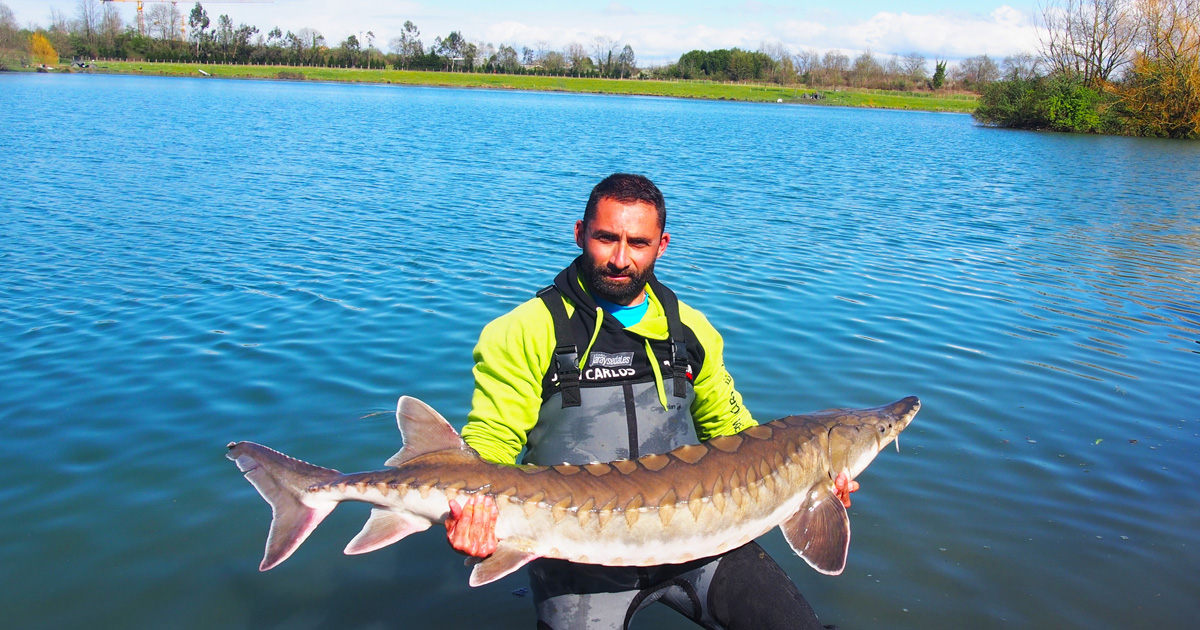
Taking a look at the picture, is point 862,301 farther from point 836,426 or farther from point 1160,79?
point 1160,79

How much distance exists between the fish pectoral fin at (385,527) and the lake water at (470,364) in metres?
1.25

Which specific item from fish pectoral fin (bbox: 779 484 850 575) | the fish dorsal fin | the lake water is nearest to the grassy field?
Result: the lake water

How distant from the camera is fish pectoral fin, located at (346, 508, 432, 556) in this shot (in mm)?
3180

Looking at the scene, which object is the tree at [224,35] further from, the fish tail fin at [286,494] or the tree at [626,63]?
the fish tail fin at [286,494]

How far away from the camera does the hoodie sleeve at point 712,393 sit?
3807 millimetres

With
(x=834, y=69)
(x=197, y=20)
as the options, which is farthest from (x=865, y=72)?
(x=197, y=20)

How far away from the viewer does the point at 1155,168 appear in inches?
1096

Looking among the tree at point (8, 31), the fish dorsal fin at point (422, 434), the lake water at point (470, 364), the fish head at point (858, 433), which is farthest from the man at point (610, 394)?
the tree at point (8, 31)

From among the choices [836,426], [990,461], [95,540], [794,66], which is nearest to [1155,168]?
[990,461]

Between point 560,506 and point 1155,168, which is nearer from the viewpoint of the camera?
point 560,506

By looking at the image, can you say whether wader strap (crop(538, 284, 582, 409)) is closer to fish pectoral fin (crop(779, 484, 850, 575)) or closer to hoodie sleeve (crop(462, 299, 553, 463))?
hoodie sleeve (crop(462, 299, 553, 463))

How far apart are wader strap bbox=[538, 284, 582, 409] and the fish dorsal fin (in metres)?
0.52

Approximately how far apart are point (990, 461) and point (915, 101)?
95497 millimetres

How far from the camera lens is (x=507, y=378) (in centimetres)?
346
